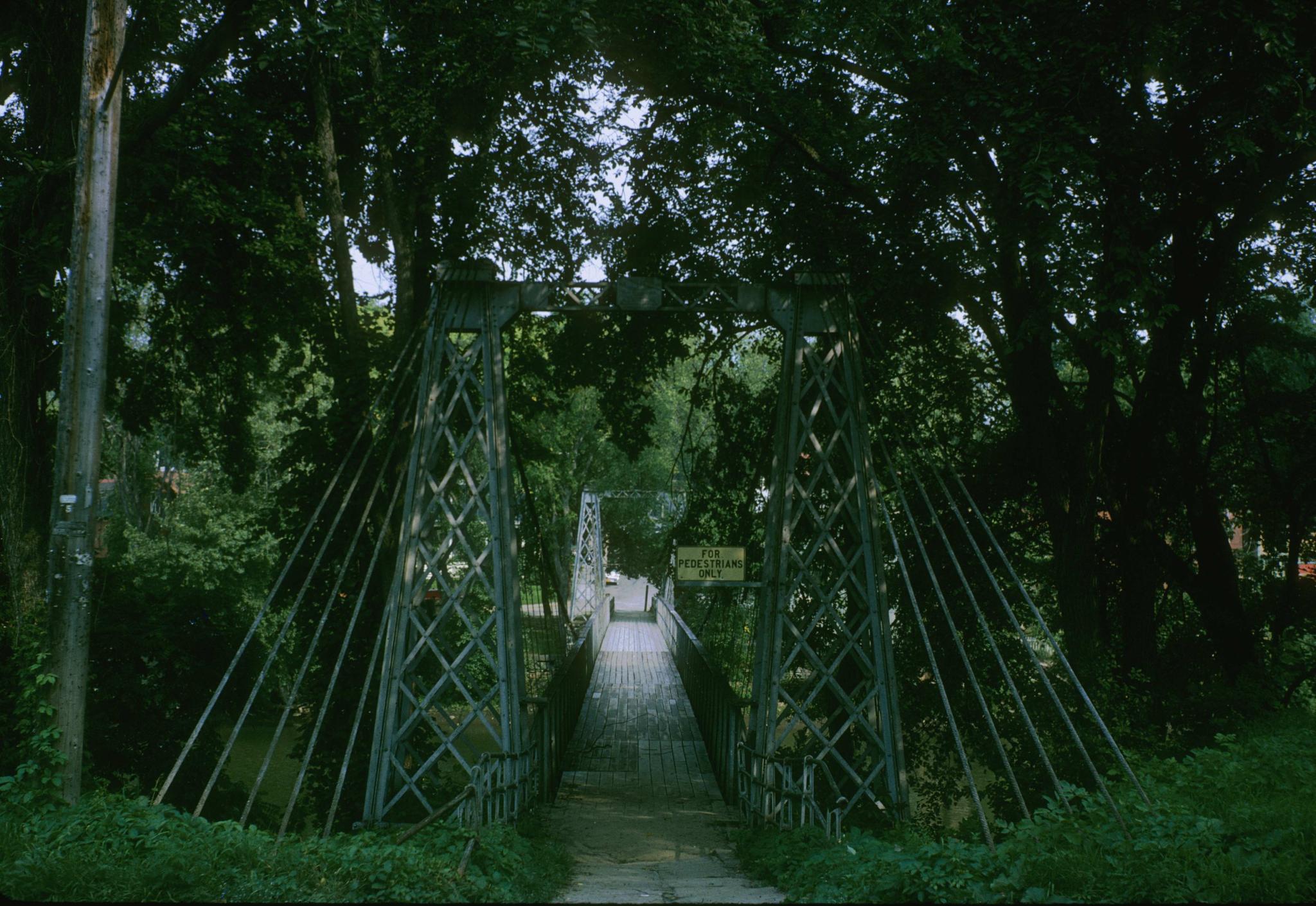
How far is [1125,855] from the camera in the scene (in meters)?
5.08

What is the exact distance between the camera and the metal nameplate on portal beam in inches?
373

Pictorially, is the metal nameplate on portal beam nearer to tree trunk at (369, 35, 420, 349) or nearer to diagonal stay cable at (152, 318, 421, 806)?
diagonal stay cable at (152, 318, 421, 806)

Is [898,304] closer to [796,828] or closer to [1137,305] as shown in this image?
[1137,305]

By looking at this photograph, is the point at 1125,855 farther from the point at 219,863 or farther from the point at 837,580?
the point at 219,863

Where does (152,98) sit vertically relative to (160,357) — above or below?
above

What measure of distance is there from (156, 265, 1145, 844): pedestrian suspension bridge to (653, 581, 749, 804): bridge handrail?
70 mm

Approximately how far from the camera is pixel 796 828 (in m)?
7.46

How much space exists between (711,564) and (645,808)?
96.6 inches

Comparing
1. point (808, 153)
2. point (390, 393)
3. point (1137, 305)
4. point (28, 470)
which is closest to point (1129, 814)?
point (1137, 305)

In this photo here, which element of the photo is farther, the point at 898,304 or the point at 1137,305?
the point at 898,304

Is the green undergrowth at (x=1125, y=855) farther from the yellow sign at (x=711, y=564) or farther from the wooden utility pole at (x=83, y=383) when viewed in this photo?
the wooden utility pole at (x=83, y=383)

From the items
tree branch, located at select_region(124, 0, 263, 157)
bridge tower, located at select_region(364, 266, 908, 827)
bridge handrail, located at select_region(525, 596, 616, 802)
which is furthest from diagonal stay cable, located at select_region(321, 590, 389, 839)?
tree branch, located at select_region(124, 0, 263, 157)

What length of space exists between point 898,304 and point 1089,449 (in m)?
2.47

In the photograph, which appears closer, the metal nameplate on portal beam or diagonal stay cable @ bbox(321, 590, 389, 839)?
diagonal stay cable @ bbox(321, 590, 389, 839)
